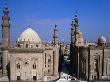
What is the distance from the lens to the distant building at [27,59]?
77.0 ft

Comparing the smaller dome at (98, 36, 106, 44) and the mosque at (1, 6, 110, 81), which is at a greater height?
the smaller dome at (98, 36, 106, 44)

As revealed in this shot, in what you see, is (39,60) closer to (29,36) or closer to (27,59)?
(27,59)

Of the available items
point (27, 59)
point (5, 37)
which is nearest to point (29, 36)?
point (5, 37)

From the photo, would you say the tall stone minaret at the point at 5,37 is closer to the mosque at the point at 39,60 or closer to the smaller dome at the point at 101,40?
the mosque at the point at 39,60

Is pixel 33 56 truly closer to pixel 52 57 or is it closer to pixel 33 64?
pixel 33 64

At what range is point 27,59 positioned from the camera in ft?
77.3

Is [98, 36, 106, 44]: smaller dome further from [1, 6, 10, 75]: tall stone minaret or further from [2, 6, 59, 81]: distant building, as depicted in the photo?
[1, 6, 10, 75]: tall stone minaret

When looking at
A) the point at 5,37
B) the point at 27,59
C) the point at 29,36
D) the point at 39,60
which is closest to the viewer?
the point at 27,59

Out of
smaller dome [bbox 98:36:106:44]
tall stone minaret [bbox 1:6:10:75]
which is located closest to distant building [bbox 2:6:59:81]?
tall stone minaret [bbox 1:6:10:75]

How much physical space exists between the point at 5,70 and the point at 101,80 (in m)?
9.26

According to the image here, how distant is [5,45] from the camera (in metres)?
25.7

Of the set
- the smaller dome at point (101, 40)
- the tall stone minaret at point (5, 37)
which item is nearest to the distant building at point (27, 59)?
the tall stone minaret at point (5, 37)

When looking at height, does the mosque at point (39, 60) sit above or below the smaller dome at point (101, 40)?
below

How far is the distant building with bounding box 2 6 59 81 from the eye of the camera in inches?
924
